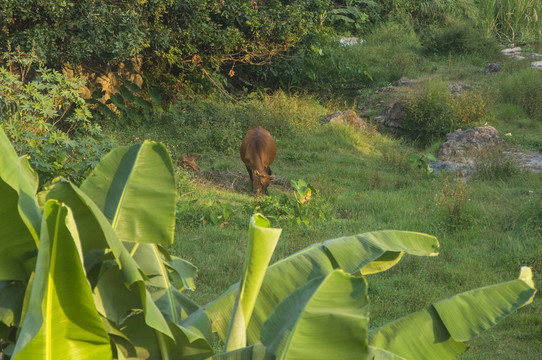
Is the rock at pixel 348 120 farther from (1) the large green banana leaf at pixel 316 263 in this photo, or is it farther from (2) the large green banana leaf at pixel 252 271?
(2) the large green banana leaf at pixel 252 271

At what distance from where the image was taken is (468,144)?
36.3 feet

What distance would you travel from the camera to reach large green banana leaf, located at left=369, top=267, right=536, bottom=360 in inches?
95.2

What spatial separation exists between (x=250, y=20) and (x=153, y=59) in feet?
8.79

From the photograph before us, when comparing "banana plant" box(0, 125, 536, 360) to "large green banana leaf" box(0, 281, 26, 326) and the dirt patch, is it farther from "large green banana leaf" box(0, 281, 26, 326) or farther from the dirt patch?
the dirt patch

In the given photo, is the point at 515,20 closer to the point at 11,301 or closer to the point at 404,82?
the point at 404,82

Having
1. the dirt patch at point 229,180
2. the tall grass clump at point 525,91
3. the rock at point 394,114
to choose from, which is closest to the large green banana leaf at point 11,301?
the dirt patch at point 229,180

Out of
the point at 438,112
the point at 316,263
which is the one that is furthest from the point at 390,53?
the point at 316,263

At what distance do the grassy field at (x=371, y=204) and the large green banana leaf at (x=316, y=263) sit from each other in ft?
6.66

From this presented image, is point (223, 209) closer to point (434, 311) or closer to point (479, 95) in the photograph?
point (434, 311)

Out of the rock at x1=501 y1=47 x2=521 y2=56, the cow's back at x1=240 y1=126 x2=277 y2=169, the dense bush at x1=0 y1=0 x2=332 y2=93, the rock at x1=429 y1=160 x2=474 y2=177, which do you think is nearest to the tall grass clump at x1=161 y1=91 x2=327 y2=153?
the dense bush at x1=0 y1=0 x2=332 y2=93

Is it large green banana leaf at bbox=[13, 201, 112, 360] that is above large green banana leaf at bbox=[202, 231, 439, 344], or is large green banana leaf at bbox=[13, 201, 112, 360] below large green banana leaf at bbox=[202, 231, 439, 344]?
above

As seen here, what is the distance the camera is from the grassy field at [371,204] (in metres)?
5.55

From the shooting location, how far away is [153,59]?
14.0 metres

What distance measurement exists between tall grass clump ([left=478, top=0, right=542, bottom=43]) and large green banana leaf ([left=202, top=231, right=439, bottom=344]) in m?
18.7
